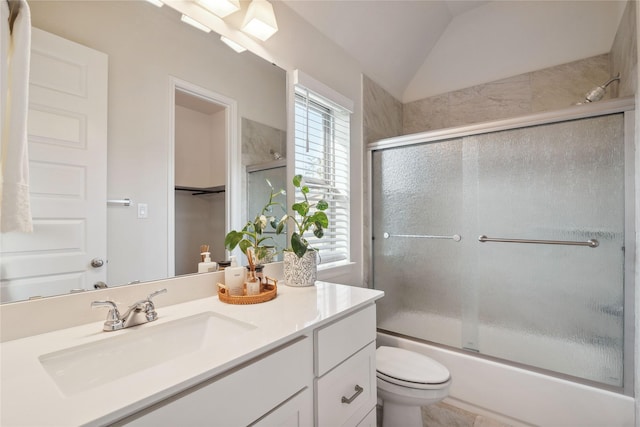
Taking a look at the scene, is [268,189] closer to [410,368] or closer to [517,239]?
[410,368]

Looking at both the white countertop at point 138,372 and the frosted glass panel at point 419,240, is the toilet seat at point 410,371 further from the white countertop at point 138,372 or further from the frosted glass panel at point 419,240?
the white countertop at point 138,372

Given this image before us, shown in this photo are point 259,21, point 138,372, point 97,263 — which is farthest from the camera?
point 259,21

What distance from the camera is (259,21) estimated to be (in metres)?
1.23

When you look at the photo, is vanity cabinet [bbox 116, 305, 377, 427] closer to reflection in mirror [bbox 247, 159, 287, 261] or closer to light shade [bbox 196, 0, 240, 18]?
reflection in mirror [bbox 247, 159, 287, 261]

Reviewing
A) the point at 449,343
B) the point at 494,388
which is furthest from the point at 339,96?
the point at 494,388

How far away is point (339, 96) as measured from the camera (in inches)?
69.4

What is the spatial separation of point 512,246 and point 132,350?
1.82 metres

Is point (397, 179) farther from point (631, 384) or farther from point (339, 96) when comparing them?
point (631, 384)

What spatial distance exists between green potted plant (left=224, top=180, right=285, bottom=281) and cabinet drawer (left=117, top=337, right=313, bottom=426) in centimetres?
43

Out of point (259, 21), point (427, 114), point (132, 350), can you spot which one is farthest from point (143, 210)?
point (427, 114)

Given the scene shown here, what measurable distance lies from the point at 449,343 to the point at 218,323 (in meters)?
1.52

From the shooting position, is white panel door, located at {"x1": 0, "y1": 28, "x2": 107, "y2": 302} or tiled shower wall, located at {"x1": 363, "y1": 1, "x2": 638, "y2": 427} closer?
white panel door, located at {"x1": 0, "y1": 28, "x2": 107, "y2": 302}

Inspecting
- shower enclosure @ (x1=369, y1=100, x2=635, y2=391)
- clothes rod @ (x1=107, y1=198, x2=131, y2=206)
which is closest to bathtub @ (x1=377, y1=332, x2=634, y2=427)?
shower enclosure @ (x1=369, y1=100, x2=635, y2=391)

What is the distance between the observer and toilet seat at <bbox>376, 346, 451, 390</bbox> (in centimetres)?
132
